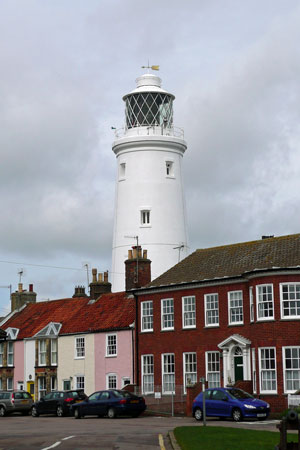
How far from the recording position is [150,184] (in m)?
64.9

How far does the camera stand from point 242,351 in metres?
45.4

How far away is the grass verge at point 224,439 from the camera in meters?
22.9

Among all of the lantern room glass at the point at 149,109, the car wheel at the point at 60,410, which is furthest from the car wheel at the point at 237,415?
the lantern room glass at the point at 149,109

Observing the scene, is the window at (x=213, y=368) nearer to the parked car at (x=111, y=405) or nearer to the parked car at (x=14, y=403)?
the parked car at (x=111, y=405)

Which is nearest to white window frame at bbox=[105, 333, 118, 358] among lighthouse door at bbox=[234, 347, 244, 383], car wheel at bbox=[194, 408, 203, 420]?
lighthouse door at bbox=[234, 347, 244, 383]

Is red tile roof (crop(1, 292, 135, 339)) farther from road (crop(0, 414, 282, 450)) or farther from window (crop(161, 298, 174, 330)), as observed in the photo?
road (crop(0, 414, 282, 450))

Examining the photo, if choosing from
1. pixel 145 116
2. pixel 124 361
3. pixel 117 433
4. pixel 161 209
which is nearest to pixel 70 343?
pixel 124 361

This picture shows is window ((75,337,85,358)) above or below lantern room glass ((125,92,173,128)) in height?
below

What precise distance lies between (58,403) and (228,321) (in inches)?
414

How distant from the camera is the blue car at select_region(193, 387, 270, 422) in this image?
120 feet

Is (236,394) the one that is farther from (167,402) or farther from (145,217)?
(145,217)

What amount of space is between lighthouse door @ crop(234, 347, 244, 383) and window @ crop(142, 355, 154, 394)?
670 cm

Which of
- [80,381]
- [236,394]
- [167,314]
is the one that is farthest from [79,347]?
[236,394]

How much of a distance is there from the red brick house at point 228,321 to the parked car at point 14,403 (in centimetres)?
702
